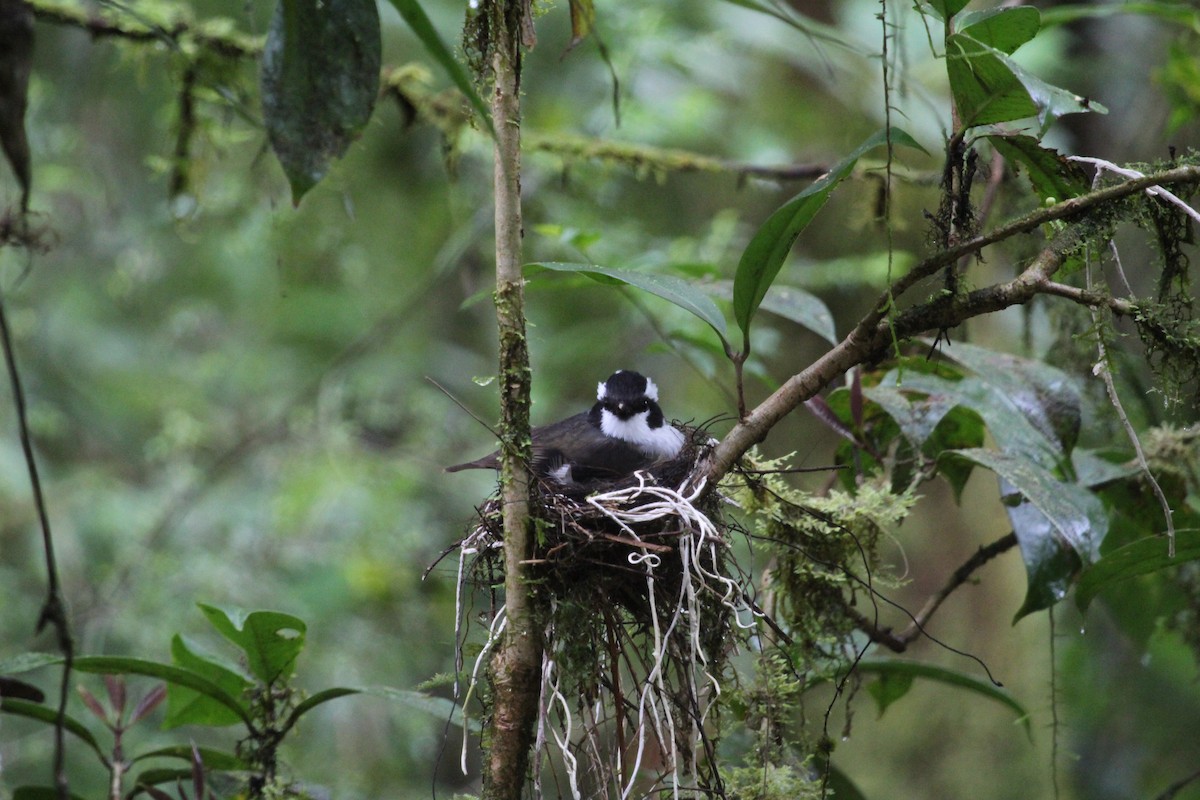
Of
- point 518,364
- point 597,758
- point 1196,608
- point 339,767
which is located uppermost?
point 518,364

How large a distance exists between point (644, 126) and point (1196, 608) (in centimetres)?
332

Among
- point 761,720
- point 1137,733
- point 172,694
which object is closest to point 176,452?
point 172,694

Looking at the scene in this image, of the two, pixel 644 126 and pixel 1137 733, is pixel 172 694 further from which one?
pixel 1137 733

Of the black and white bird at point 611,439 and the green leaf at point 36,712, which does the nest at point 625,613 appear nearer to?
the green leaf at point 36,712

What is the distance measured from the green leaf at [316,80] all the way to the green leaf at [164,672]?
0.91m

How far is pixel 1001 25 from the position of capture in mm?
1496

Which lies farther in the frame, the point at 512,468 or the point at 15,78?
the point at 512,468

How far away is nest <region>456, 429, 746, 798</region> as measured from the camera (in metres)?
1.72

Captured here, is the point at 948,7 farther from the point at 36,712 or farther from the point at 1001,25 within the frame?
the point at 36,712

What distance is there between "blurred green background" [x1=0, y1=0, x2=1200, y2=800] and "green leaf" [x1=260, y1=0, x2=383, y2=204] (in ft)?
7.51

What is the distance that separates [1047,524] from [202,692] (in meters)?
1.64

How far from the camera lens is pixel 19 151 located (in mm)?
1254

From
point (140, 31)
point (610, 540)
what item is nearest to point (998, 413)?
point (610, 540)

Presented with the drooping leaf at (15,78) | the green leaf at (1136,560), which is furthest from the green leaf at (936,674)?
the drooping leaf at (15,78)
